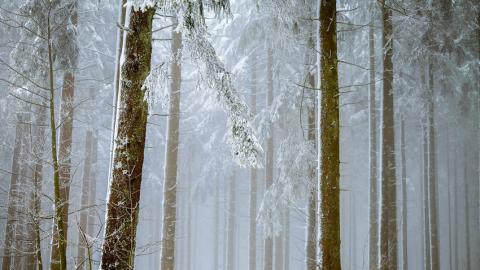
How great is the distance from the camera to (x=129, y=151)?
5398 millimetres

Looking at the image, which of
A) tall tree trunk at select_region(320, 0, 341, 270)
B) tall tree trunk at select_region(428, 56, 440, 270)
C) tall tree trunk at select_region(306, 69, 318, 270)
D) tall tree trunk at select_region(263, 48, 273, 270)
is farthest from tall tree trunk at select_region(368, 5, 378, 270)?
tall tree trunk at select_region(320, 0, 341, 270)

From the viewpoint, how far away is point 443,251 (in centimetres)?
3925

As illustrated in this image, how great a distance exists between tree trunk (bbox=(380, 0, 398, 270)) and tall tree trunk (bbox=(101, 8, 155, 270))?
773 cm

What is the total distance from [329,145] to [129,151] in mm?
3109

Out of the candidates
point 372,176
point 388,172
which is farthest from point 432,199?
point 388,172

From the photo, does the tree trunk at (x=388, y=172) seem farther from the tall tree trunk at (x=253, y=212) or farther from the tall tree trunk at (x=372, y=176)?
the tall tree trunk at (x=253, y=212)

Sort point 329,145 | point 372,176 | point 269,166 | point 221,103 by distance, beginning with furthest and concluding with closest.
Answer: point 269,166 < point 372,176 < point 329,145 < point 221,103

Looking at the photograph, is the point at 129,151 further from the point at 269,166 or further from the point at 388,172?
the point at 269,166

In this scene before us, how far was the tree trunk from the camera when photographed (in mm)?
11039

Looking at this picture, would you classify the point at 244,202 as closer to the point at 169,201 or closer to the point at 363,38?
the point at 363,38

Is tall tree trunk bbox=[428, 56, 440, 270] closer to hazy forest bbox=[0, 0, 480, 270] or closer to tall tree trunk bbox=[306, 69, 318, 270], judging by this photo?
hazy forest bbox=[0, 0, 480, 270]

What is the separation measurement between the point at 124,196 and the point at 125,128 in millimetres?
882

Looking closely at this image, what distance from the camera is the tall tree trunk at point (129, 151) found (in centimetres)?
511

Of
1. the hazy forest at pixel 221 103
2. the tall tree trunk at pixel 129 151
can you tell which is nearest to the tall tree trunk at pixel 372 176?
the hazy forest at pixel 221 103
